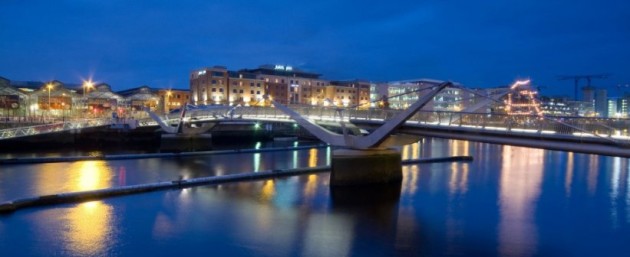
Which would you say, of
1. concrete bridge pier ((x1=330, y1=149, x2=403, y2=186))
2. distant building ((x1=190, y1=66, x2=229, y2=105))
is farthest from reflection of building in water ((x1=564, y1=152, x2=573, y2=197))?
distant building ((x1=190, y1=66, x2=229, y2=105))

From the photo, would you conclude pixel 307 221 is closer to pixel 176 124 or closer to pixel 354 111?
pixel 354 111

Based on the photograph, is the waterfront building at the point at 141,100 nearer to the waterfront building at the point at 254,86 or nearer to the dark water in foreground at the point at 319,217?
the waterfront building at the point at 254,86

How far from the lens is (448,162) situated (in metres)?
37.2

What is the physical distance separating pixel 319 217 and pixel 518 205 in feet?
29.2

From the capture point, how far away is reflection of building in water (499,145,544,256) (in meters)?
15.7

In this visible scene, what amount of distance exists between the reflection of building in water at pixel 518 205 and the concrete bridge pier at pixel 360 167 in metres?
5.61

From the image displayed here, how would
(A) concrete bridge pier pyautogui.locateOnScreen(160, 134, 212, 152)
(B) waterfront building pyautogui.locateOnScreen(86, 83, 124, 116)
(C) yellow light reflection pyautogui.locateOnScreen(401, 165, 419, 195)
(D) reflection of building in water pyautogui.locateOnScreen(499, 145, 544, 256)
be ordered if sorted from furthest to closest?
1. (B) waterfront building pyautogui.locateOnScreen(86, 83, 124, 116)
2. (A) concrete bridge pier pyautogui.locateOnScreen(160, 134, 212, 152)
3. (C) yellow light reflection pyautogui.locateOnScreen(401, 165, 419, 195)
4. (D) reflection of building in water pyautogui.locateOnScreen(499, 145, 544, 256)

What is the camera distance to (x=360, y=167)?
24484 millimetres

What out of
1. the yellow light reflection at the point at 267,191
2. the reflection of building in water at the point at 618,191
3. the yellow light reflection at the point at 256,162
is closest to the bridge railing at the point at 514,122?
the reflection of building in water at the point at 618,191

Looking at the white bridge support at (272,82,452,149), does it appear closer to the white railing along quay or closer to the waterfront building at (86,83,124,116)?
the white railing along quay

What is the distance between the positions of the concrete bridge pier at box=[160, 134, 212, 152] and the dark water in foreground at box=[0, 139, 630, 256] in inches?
552

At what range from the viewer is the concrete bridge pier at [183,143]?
146 ft

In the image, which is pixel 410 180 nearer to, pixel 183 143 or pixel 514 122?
pixel 514 122

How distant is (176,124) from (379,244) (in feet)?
118
